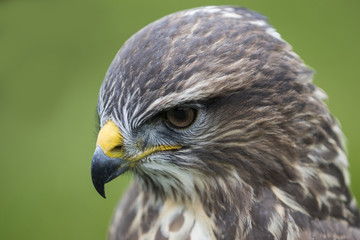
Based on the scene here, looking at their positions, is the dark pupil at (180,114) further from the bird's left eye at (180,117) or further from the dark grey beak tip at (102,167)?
the dark grey beak tip at (102,167)

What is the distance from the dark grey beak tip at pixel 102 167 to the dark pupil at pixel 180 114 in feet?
0.85

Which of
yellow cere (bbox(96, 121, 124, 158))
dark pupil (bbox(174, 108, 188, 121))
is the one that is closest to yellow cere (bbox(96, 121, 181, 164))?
yellow cere (bbox(96, 121, 124, 158))

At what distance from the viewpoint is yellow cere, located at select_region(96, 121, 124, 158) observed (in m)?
2.09

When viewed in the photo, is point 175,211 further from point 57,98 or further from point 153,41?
point 57,98

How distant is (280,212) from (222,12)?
0.81 meters

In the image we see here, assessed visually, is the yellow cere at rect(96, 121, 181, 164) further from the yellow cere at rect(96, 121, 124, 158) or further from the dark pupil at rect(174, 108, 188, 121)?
the dark pupil at rect(174, 108, 188, 121)

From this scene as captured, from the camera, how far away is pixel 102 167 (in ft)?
6.84

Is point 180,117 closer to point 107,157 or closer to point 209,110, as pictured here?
point 209,110

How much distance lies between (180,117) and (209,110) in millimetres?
109

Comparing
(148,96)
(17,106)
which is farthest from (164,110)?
(17,106)

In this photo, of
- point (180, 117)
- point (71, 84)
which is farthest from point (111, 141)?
point (71, 84)

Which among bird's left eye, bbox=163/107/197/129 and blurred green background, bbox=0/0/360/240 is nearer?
bird's left eye, bbox=163/107/197/129

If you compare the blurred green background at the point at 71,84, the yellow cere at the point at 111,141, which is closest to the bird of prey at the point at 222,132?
the yellow cere at the point at 111,141

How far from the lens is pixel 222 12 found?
2.31 m
